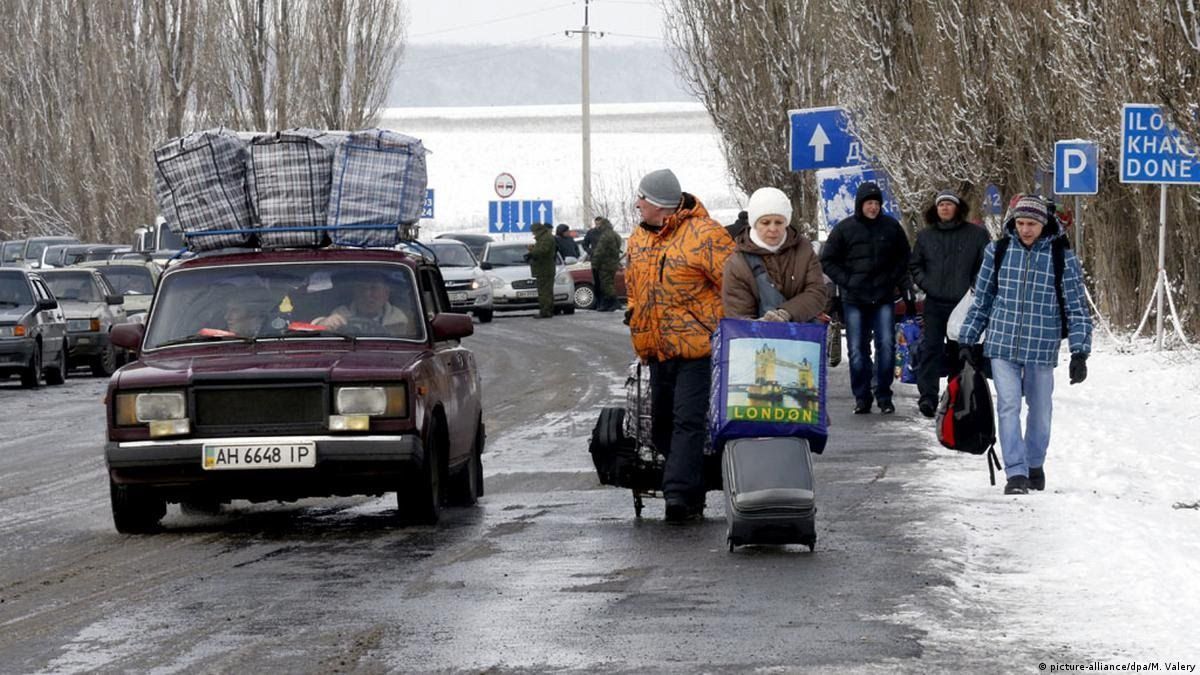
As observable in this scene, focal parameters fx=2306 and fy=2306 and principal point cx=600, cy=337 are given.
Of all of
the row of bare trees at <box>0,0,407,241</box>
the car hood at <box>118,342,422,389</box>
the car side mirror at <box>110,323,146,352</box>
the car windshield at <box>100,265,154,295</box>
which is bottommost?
the car windshield at <box>100,265,154,295</box>

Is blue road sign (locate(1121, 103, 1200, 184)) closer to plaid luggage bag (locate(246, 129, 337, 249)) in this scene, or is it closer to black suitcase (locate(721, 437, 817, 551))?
plaid luggage bag (locate(246, 129, 337, 249))

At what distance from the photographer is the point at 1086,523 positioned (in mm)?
11406

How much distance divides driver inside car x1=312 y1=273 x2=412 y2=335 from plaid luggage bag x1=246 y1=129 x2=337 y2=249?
0.67m

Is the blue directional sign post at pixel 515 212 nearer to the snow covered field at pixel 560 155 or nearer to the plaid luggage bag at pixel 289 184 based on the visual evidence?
the snow covered field at pixel 560 155

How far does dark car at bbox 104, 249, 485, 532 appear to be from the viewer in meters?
11.8

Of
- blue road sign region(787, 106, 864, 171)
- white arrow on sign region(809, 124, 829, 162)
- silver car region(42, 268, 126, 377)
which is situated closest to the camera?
silver car region(42, 268, 126, 377)

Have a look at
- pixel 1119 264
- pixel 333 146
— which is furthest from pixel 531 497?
pixel 1119 264

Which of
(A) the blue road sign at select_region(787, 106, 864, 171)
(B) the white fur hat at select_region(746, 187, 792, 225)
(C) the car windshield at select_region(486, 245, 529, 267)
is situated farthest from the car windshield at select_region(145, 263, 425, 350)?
(C) the car windshield at select_region(486, 245, 529, 267)

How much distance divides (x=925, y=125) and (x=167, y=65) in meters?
35.8

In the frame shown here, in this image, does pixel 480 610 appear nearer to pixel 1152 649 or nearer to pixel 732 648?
pixel 732 648

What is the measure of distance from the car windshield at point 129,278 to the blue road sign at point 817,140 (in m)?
10.9

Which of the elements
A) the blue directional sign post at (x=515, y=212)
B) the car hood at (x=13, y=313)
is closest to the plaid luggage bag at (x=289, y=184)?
the car hood at (x=13, y=313)

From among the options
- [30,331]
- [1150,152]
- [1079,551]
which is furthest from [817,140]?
[1079,551]

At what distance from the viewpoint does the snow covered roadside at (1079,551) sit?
8172 millimetres
